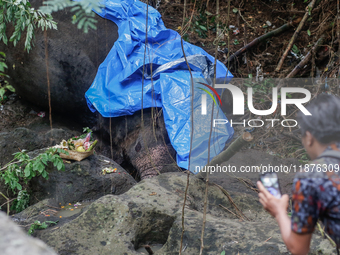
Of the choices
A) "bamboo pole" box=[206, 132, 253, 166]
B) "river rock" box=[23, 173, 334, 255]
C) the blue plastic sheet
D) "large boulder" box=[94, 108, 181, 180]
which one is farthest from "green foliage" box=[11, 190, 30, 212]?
"bamboo pole" box=[206, 132, 253, 166]

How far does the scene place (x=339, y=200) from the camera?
2.84 feet

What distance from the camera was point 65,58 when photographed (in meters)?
4.55

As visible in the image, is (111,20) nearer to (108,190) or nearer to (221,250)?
(108,190)

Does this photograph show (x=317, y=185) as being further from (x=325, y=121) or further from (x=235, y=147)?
(x=235, y=147)

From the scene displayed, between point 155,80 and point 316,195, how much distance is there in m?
3.39

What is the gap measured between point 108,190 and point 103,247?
145 centimetres

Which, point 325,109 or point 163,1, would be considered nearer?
point 325,109

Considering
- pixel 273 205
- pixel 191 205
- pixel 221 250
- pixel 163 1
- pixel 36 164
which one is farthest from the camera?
pixel 163 1

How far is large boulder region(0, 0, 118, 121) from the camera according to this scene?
4.52 metres

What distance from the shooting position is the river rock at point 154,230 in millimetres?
1947

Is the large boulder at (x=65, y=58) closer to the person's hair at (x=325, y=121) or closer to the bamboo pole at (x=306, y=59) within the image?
the bamboo pole at (x=306, y=59)

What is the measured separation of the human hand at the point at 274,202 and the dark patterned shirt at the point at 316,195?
0.07 m

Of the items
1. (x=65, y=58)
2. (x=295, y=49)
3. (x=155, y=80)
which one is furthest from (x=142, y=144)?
(x=295, y=49)

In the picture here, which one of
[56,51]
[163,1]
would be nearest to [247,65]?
[163,1]
